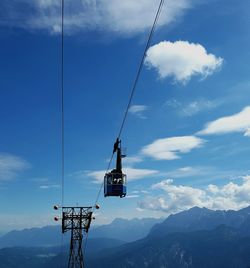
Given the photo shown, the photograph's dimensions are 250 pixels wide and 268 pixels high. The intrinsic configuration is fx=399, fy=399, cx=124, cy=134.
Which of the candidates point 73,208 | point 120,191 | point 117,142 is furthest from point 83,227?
point 117,142

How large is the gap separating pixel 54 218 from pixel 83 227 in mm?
5713

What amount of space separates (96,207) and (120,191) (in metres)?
16.9

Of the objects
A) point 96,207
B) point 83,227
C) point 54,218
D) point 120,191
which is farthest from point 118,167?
point 83,227

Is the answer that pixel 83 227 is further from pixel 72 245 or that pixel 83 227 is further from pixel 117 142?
pixel 117 142

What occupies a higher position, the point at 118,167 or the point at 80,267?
the point at 118,167

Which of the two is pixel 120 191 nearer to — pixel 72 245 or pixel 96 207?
pixel 96 207

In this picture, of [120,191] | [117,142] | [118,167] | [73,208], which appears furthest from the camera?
[73,208]

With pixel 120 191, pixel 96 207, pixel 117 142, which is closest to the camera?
pixel 117 142

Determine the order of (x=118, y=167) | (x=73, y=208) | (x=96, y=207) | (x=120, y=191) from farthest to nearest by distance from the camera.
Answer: (x=73, y=208) → (x=96, y=207) → (x=120, y=191) → (x=118, y=167)

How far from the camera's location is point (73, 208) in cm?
5516

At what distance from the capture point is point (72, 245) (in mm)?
56000

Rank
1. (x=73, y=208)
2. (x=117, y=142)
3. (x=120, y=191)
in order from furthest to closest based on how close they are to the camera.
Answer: (x=73, y=208), (x=120, y=191), (x=117, y=142)

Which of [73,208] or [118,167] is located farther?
[73,208]

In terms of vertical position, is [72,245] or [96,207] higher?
[96,207]
